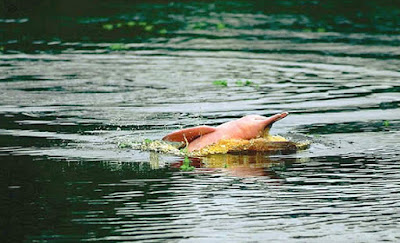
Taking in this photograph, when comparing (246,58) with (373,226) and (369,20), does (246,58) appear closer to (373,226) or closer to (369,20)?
(369,20)

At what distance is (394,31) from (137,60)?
891cm

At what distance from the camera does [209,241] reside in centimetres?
913

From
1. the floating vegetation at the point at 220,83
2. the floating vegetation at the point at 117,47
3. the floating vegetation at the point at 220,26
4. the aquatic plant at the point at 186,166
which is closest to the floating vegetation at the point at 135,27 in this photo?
the floating vegetation at the point at 220,26

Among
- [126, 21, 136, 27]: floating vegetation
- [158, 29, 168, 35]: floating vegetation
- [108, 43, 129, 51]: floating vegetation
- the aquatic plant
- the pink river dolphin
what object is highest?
[126, 21, 136, 27]: floating vegetation

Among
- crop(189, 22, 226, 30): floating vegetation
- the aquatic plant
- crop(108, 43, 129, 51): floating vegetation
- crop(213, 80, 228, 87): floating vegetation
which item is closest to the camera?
the aquatic plant

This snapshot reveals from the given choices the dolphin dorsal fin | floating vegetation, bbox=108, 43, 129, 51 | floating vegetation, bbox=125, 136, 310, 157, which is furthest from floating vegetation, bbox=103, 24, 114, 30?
the dolphin dorsal fin

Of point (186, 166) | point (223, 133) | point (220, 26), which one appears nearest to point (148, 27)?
point (220, 26)

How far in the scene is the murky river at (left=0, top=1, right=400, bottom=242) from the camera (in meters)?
9.90

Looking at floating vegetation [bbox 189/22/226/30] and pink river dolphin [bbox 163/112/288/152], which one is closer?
pink river dolphin [bbox 163/112/288/152]

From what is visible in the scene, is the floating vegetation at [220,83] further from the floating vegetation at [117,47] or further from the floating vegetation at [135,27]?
the floating vegetation at [135,27]

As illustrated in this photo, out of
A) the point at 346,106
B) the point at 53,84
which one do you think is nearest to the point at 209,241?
the point at 346,106

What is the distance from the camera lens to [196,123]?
15.8 meters

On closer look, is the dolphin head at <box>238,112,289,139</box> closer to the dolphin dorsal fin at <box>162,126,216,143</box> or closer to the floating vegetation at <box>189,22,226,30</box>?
the dolphin dorsal fin at <box>162,126,216,143</box>

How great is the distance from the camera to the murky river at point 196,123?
990 cm
